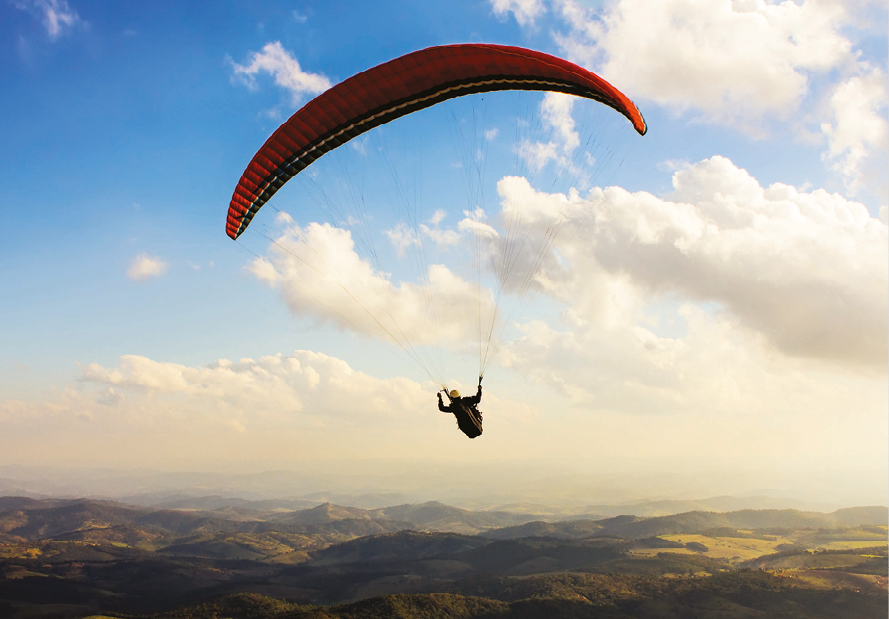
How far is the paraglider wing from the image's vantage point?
1836 cm

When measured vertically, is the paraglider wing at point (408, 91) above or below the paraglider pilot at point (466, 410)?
above

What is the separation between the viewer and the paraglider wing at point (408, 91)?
→ 60.2ft

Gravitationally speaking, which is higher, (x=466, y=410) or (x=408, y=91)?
(x=408, y=91)

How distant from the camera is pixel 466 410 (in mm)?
21031

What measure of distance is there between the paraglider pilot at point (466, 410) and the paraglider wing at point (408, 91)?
11783 mm

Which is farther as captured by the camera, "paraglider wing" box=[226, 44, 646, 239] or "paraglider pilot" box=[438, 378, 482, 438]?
"paraglider pilot" box=[438, 378, 482, 438]

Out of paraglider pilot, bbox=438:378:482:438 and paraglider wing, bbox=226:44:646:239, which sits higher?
paraglider wing, bbox=226:44:646:239

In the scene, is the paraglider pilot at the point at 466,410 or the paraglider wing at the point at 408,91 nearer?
the paraglider wing at the point at 408,91

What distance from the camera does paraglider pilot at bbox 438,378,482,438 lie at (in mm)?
20938

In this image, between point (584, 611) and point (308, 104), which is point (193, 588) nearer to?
point (584, 611)

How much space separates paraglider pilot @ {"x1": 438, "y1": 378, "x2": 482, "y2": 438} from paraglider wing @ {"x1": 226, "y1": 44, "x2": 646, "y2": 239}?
11.8m

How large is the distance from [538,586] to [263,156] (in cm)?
15983

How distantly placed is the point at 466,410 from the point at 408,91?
12970mm

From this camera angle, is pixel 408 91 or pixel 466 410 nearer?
pixel 408 91
